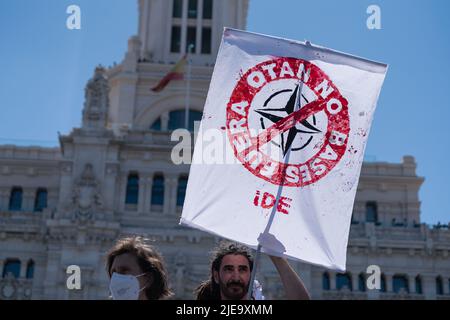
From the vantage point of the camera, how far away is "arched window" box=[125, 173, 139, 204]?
47531mm

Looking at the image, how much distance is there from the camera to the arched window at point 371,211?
5200cm

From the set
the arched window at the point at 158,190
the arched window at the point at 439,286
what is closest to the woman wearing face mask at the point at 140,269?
the arched window at the point at 158,190

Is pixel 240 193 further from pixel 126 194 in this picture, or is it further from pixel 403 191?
pixel 403 191

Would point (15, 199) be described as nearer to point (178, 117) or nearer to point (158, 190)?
point (158, 190)

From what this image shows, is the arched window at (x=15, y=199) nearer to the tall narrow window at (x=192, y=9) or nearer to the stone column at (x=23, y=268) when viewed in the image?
the stone column at (x=23, y=268)

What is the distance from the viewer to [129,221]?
4594 centimetres

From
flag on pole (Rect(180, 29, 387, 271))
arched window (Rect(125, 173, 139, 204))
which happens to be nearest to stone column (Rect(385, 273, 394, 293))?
arched window (Rect(125, 173, 139, 204))

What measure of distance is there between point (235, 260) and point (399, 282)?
40131mm

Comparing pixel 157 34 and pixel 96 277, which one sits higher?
pixel 157 34

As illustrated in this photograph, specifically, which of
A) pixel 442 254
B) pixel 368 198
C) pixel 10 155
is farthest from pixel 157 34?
pixel 442 254

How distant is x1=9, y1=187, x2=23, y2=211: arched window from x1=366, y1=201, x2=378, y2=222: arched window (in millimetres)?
24484

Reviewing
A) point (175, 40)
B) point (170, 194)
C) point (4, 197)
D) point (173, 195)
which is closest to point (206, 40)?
point (175, 40)

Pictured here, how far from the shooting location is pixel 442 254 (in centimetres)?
4706
